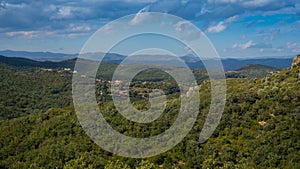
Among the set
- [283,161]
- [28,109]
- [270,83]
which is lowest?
[28,109]

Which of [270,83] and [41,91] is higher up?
[270,83]

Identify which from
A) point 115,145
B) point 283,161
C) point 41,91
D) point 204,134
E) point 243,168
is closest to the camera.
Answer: point 243,168

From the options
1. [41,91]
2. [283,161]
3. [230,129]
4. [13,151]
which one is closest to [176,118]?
[230,129]

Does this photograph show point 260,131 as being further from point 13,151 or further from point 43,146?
point 13,151

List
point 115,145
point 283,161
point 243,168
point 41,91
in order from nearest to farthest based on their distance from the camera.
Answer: point 243,168 → point 283,161 → point 115,145 → point 41,91

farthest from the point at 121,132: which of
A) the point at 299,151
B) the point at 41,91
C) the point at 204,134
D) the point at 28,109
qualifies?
the point at 41,91

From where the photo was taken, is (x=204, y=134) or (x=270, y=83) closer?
(x=204, y=134)

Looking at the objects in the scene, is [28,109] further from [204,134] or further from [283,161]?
[283,161]

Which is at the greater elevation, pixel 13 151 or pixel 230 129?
pixel 230 129

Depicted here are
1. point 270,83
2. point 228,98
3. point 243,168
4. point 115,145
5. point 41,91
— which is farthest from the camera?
point 41,91
